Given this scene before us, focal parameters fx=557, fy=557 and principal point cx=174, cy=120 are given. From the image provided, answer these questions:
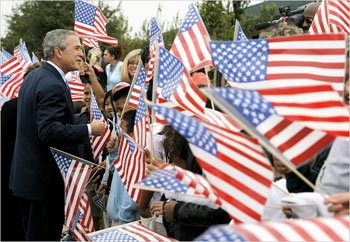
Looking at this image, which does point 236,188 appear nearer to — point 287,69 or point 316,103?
point 316,103

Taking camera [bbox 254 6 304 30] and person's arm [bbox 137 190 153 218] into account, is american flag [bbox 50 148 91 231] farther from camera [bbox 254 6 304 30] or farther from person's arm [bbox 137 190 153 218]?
camera [bbox 254 6 304 30]

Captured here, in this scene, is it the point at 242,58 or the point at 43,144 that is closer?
the point at 242,58

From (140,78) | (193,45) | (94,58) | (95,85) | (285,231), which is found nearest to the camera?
(285,231)

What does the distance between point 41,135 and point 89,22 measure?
3335mm

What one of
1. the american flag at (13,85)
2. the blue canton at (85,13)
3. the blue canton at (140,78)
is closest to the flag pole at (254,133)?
the blue canton at (140,78)

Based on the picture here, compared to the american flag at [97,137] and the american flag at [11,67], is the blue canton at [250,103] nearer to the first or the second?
the american flag at [97,137]

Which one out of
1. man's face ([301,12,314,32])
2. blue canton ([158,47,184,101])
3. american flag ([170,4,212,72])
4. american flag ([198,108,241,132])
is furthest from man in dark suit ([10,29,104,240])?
man's face ([301,12,314,32])

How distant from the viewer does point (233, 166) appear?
268cm

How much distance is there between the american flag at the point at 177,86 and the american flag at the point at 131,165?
0.79 m

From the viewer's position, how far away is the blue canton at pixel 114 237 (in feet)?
12.6

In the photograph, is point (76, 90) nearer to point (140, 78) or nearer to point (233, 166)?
point (140, 78)

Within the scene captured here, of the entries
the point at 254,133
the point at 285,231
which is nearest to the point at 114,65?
the point at 254,133

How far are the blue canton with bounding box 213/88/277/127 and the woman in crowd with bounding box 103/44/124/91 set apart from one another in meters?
6.44

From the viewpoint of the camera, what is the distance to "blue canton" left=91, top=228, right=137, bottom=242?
385 cm
